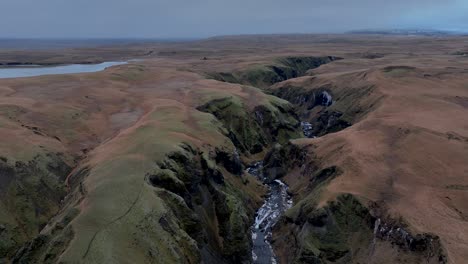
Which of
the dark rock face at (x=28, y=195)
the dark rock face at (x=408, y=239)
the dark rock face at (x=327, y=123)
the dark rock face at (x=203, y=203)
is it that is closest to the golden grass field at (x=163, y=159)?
the dark rock face at (x=28, y=195)

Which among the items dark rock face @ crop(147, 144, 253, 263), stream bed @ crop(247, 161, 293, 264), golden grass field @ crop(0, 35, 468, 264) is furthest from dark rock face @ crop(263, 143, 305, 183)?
dark rock face @ crop(147, 144, 253, 263)

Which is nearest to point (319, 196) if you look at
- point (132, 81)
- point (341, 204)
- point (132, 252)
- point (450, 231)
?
point (341, 204)

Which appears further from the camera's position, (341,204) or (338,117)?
(338,117)

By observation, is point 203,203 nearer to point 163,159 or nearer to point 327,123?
point 163,159

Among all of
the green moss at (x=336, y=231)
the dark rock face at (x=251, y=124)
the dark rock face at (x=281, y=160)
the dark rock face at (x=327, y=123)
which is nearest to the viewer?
the green moss at (x=336, y=231)

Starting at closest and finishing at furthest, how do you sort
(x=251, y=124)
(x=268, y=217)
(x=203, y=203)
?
1. (x=203, y=203)
2. (x=268, y=217)
3. (x=251, y=124)

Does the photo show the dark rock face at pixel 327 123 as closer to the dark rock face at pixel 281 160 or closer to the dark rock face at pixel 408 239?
the dark rock face at pixel 281 160

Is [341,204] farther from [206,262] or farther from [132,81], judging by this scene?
[132,81]

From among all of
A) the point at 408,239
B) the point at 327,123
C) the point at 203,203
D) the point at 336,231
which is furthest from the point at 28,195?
the point at 327,123
